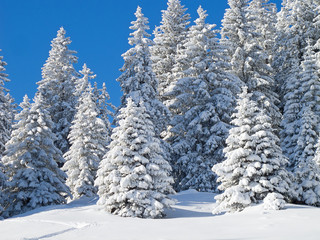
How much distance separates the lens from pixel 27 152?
70.4 ft

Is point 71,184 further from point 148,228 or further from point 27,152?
point 148,228

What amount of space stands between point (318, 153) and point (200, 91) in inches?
383

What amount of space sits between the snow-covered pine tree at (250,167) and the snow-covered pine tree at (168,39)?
16.2m

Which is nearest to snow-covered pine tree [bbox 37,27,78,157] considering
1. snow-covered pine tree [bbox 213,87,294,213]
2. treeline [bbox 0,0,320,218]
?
treeline [bbox 0,0,320,218]

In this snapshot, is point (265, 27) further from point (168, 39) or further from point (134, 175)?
point (134, 175)

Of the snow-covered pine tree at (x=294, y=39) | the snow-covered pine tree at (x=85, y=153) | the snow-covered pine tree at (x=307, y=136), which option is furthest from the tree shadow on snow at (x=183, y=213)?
the snow-covered pine tree at (x=294, y=39)

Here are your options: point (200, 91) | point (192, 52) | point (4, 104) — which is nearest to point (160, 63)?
point (192, 52)

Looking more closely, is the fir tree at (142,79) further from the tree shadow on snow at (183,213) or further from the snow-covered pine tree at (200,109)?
the tree shadow on snow at (183,213)

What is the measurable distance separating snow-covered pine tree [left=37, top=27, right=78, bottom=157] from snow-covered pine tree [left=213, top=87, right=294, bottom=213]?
63.4 feet

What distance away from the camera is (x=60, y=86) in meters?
33.8

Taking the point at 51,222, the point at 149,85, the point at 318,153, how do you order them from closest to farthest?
the point at 51,222
the point at 318,153
the point at 149,85

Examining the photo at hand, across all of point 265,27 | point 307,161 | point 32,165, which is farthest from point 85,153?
point 265,27

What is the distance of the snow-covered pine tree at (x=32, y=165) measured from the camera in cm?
2069

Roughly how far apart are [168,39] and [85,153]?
1528 cm
